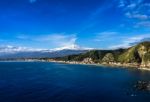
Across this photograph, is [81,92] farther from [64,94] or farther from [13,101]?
[13,101]

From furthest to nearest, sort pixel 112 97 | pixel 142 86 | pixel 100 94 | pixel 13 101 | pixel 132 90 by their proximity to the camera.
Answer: pixel 142 86, pixel 132 90, pixel 100 94, pixel 112 97, pixel 13 101

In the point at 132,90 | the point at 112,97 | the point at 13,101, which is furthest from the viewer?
the point at 132,90

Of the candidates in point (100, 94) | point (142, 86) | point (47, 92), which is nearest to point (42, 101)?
point (47, 92)

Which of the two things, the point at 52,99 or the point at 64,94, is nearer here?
the point at 52,99

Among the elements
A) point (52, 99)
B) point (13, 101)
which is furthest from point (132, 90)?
point (13, 101)

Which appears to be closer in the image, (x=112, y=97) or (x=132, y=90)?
(x=112, y=97)

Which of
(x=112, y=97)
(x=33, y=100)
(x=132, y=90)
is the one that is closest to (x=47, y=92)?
(x=33, y=100)

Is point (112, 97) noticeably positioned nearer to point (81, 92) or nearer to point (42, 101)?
point (81, 92)

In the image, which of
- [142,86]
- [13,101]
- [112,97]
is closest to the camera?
[13,101]

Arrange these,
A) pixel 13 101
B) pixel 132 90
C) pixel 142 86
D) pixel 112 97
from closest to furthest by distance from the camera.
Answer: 1. pixel 13 101
2. pixel 112 97
3. pixel 132 90
4. pixel 142 86
